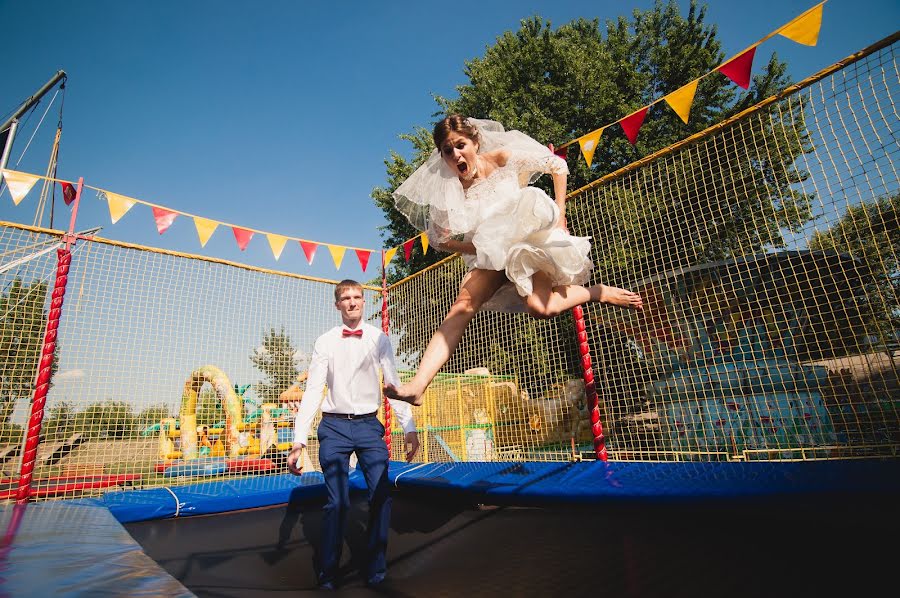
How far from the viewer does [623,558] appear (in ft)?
4.36

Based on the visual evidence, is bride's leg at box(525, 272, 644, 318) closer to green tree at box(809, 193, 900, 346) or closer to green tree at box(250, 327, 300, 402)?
green tree at box(809, 193, 900, 346)

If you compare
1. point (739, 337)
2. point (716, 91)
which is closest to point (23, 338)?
point (739, 337)

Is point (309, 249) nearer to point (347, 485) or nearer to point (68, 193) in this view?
point (68, 193)

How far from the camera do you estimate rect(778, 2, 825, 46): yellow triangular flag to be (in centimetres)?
236

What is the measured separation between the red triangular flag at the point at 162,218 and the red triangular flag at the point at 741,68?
4436mm

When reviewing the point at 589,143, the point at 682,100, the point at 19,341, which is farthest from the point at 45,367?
the point at 682,100

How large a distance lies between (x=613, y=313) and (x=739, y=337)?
132 centimetres

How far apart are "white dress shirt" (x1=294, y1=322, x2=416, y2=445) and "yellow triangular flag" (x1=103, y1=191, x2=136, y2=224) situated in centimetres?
300

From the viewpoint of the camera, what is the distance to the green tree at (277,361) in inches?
173

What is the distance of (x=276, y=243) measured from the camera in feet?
14.8

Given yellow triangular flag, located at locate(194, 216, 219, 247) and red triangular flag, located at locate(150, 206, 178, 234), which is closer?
red triangular flag, located at locate(150, 206, 178, 234)

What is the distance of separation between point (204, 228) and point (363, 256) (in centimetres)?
158

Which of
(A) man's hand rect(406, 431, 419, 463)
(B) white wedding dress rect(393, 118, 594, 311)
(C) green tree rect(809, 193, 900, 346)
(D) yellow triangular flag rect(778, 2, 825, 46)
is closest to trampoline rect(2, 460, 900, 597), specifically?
(A) man's hand rect(406, 431, 419, 463)

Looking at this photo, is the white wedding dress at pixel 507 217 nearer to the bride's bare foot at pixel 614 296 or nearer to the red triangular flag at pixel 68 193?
the bride's bare foot at pixel 614 296
